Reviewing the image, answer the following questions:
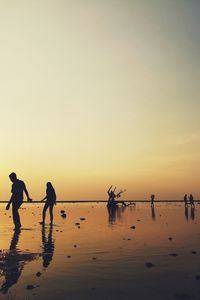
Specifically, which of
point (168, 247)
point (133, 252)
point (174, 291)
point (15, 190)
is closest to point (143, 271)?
point (174, 291)

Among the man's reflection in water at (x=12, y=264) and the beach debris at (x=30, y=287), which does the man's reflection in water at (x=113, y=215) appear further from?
the beach debris at (x=30, y=287)

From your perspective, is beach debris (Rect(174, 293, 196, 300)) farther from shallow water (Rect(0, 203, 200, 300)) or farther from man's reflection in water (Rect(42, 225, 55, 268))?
man's reflection in water (Rect(42, 225, 55, 268))

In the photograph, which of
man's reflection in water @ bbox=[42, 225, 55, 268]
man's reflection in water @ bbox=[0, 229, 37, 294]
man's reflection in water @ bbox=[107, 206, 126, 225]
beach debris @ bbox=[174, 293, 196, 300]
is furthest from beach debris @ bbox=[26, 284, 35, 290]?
man's reflection in water @ bbox=[107, 206, 126, 225]

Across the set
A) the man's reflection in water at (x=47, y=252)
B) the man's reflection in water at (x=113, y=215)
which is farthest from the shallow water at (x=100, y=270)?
the man's reflection in water at (x=113, y=215)

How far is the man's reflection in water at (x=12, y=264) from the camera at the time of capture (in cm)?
677

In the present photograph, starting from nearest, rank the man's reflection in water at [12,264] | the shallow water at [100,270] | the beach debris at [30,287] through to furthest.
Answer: the shallow water at [100,270] < the beach debris at [30,287] < the man's reflection in water at [12,264]

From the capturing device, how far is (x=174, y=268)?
816 centimetres

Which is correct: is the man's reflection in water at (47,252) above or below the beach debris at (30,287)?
below

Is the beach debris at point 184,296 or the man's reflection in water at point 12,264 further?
the man's reflection in water at point 12,264

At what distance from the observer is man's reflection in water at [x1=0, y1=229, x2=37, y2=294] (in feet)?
22.2

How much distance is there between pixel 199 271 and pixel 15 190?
13.1 m

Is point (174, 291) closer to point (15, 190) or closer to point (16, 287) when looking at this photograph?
point (16, 287)

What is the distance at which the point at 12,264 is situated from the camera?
860 cm

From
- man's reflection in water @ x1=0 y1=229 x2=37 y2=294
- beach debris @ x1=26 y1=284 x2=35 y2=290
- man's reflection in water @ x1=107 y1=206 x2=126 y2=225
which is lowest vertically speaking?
man's reflection in water @ x1=107 y1=206 x2=126 y2=225
